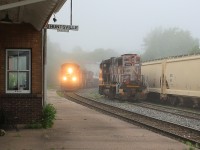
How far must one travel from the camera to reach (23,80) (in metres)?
13.0

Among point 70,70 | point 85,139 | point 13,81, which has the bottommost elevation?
point 85,139

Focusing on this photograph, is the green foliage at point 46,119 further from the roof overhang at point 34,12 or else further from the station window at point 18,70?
the roof overhang at point 34,12

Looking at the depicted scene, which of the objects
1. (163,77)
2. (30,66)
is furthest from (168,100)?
(30,66)

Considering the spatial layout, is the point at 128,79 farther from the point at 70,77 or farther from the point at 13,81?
the point at 13,81

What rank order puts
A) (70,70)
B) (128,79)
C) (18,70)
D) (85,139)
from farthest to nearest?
(70,70) < (128,79) < (18,70) < (85,139)

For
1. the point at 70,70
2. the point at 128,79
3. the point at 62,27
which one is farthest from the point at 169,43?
the point at 62,27

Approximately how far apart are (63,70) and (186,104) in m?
24.3

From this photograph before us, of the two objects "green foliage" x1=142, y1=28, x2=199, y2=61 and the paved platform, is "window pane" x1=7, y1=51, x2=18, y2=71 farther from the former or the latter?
"green foliage" x1=142, y1=28, x2=199, y2=61

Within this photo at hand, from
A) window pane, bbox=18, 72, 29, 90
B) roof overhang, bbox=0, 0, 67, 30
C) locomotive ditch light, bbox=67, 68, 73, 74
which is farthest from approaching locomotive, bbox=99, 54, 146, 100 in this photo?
roof overhang, bbox=0, 0, 67, 30

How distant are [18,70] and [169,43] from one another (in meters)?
84.5

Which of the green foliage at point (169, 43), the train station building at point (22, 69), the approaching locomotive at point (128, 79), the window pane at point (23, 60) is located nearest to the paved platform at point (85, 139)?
the train station building at point (22, 69)

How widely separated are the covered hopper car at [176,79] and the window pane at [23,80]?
558 inches

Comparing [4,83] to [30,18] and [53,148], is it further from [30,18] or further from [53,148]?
[53,148]

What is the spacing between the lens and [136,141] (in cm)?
1100
